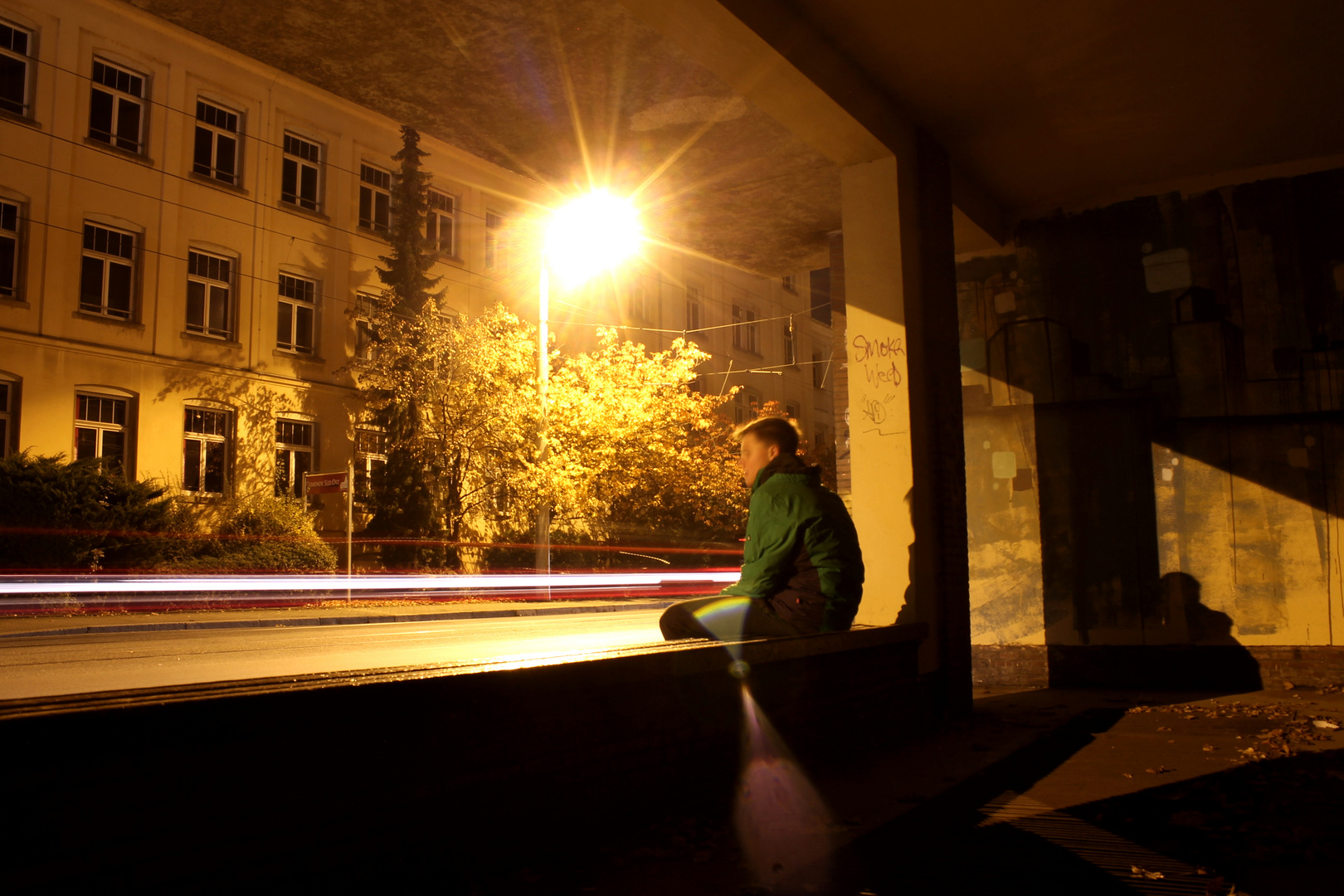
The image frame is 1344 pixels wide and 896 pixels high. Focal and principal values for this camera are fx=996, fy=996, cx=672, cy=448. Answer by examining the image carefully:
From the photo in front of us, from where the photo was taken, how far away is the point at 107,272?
23297 mm

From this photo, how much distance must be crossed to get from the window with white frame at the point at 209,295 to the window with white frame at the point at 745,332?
84.3 ft

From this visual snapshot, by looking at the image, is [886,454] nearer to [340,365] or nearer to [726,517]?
[340,365]

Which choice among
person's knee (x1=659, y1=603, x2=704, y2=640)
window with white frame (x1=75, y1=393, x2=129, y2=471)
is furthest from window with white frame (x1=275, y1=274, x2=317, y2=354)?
person's knee (x1=659, y1=603, x2=704, y2=640)

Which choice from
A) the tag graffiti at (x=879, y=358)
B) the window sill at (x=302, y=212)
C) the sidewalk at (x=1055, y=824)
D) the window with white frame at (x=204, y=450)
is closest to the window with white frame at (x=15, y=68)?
the window sill at (x=302, y=212)

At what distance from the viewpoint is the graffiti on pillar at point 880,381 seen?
7527 mm

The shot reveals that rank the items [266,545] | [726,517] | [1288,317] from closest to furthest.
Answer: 1. [1288,317]
2. [266,545]
3. [726,517]

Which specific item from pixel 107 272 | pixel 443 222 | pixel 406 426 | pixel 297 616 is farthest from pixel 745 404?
pixel 297 616

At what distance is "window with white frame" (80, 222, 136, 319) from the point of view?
22984 mm

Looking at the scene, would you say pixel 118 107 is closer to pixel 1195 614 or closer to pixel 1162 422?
pixel 1162 422

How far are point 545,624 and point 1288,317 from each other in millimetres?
13810

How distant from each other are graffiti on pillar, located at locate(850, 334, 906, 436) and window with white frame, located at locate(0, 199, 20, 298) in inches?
825

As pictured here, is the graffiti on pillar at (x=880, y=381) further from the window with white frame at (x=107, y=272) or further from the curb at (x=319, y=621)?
the window with white frame at (x=107, y=272)

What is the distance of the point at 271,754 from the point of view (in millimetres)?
2834

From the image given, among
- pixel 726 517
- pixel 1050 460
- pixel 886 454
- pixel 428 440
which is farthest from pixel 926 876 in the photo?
pixel 726 517
